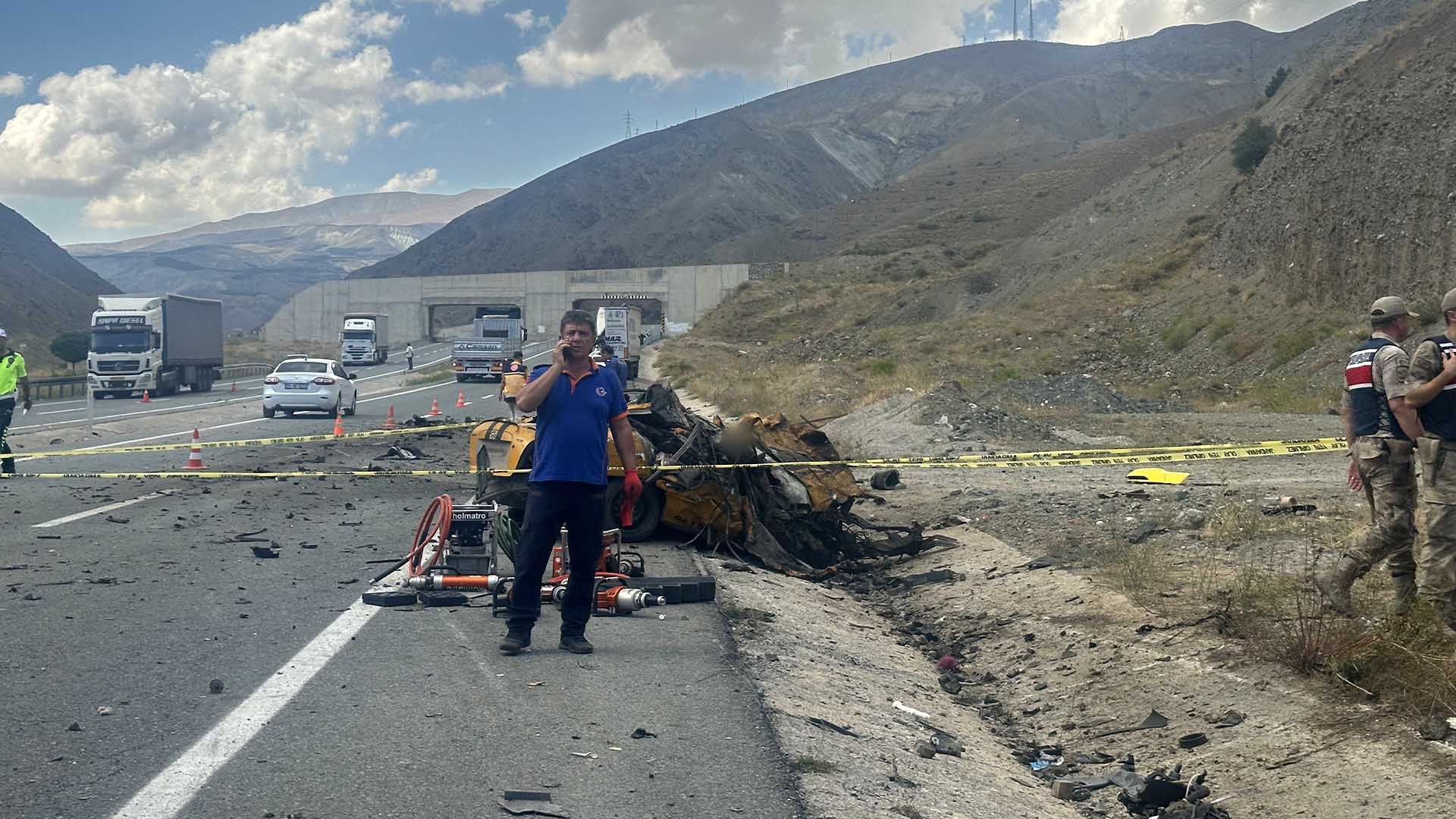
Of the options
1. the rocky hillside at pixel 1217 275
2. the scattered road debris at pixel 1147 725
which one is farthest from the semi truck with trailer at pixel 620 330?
the scattered road debris at pixel 1147 725

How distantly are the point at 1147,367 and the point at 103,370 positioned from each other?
33353 mm

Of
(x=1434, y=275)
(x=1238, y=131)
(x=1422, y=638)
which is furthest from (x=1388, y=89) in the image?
(x=1422, y=638)

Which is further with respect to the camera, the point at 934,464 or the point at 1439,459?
the point at 934,464

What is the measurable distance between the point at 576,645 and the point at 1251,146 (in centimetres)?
5216

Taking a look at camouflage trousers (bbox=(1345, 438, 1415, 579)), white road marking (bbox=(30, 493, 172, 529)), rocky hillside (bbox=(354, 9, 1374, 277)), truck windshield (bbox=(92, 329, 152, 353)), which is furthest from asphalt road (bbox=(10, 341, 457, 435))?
rocky hillside (bbox=(354, 9, 1374, 277))

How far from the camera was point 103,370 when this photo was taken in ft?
139

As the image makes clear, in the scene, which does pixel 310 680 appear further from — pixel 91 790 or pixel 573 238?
pixel 573 238

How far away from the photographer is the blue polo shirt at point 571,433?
277 inches

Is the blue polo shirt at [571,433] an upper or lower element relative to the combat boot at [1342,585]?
upper

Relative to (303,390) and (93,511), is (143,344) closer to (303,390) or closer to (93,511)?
(303,390)

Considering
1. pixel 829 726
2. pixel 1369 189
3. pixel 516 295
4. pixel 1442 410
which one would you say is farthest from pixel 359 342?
pixel 1442 410

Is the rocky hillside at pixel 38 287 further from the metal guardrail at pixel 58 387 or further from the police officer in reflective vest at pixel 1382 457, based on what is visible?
the police officer in reflective vest at pixel 1382 457

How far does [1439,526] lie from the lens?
652 cm

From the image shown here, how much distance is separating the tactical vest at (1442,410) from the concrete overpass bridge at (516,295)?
86.4m
